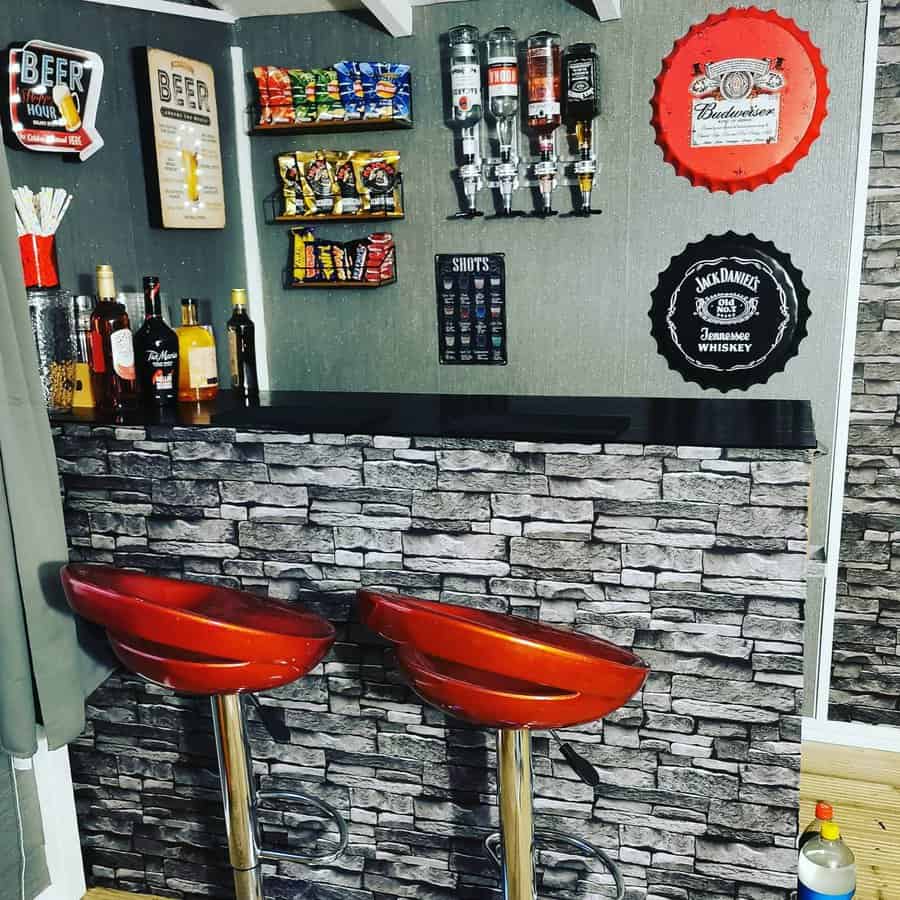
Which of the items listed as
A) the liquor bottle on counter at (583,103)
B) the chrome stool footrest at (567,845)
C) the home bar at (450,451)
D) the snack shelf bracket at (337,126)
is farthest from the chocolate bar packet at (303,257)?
the chrome stool footrest at (567,845)

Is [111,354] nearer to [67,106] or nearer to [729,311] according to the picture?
[67,106]

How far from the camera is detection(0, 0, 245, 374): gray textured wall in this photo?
7.25 ft

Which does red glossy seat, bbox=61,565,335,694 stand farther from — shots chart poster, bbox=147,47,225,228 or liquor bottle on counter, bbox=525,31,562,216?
liquor bottle on counter, bbox=525,31,562,216

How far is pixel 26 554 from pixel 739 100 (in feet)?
7.24

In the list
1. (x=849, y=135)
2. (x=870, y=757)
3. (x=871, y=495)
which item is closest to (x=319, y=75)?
(x=849, y=135)

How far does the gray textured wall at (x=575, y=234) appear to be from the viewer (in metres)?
2.68

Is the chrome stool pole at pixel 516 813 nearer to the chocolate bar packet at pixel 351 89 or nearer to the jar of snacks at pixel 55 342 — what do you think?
the jar of snacks at pixel 55 342

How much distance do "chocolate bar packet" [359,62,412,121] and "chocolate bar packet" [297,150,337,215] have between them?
0.71 feet

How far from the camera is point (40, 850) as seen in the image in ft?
7.00

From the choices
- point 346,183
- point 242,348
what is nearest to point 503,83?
point 346,183

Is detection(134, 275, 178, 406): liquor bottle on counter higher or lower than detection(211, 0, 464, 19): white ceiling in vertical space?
lower

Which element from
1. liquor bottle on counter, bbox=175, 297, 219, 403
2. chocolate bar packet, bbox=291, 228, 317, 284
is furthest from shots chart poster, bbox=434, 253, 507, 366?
liquor bottle on counter, bbox=175, 297, 219, 403

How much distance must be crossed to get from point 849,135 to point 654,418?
1.26 m

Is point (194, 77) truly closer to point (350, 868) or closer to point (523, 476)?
point (523, 476)
